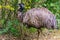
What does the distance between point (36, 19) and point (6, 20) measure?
1483 mm

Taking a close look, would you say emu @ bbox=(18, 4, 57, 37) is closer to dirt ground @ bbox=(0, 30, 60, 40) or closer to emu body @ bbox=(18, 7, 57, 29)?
emu body @ bbox=(18, 7, 57, 29)

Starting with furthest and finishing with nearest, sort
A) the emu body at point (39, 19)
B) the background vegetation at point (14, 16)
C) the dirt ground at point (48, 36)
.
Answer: the dirt ground at point (48, 36)
the background vegetation at point (14, 16)
the emu body at point (39, 19)

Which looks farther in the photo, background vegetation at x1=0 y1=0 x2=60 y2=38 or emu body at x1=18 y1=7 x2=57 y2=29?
background vegetation at x1=0 y1=0 x2=60 y2=38

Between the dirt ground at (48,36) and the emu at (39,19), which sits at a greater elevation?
the emu at (39,19)

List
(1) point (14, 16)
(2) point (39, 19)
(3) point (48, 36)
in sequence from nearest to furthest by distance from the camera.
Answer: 1. (2) point (39, 19)
2. (1) point (14, 16)
3. (3) point (48, 36)

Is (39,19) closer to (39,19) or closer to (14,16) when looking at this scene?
(39,19)

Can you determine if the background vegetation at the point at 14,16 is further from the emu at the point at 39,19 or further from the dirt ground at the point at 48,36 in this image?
the emu at the point at 39,19

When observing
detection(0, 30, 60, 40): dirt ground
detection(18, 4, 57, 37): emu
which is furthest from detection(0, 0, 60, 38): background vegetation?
detection(18, 4, 57, 37): emu

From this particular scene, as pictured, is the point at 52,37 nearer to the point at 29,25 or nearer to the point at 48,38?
the point at 48,38

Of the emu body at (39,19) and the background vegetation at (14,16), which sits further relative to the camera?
the background vegetation at (14,16)

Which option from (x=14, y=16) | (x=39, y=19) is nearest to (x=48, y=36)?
(x=14, y=16)

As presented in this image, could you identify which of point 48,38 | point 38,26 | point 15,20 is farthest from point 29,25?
point 48,38

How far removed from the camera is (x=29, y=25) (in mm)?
5332

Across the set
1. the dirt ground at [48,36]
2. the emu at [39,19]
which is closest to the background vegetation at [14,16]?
the dirt ground at [48,36]
